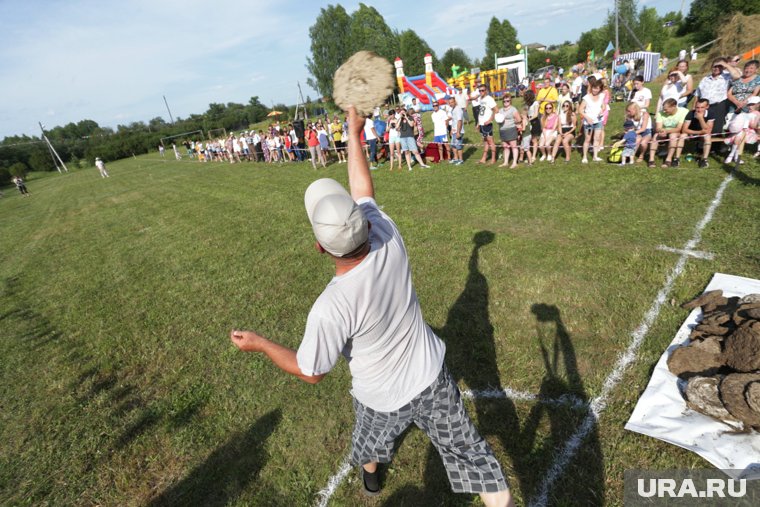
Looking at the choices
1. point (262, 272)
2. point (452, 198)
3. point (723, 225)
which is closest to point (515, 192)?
point (452, 198)

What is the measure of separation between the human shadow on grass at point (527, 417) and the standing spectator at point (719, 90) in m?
7.84

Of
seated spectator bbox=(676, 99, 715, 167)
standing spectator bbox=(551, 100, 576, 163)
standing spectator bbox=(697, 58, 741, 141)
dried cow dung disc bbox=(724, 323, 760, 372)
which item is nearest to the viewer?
dried cow dung disc bbox=(724, 323, 760, 372)

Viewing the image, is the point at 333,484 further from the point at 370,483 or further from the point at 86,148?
the point at 86,148

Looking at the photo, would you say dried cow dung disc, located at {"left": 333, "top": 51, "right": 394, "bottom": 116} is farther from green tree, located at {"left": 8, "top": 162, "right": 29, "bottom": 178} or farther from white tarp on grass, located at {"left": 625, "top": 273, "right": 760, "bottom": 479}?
green tree, located at {"left": 8, "top": 162, "right": 29, "bottom": 178}

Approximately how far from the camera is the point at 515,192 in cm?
836

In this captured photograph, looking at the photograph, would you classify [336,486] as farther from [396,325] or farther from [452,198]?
[452,198]

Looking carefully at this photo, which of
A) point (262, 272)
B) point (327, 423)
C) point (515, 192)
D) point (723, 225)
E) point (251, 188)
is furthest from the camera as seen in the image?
point (251, 188)

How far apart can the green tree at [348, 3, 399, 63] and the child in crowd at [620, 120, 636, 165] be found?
202 feet

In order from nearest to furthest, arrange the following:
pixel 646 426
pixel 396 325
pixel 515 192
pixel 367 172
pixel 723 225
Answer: pixel 396 325, pixel 367 172, pixel 646 426, pixel 723 225, pixel 515 192

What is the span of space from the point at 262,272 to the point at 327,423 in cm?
389

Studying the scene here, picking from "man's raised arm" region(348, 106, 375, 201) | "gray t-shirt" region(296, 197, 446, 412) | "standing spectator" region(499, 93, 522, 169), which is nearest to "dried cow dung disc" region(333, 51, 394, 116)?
"man's raised arm" region(348, 106, 375, 201)

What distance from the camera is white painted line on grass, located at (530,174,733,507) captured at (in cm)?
269

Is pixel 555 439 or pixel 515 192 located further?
pixel 515 192

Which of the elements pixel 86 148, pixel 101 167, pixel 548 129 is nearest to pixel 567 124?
pixel 548 129
